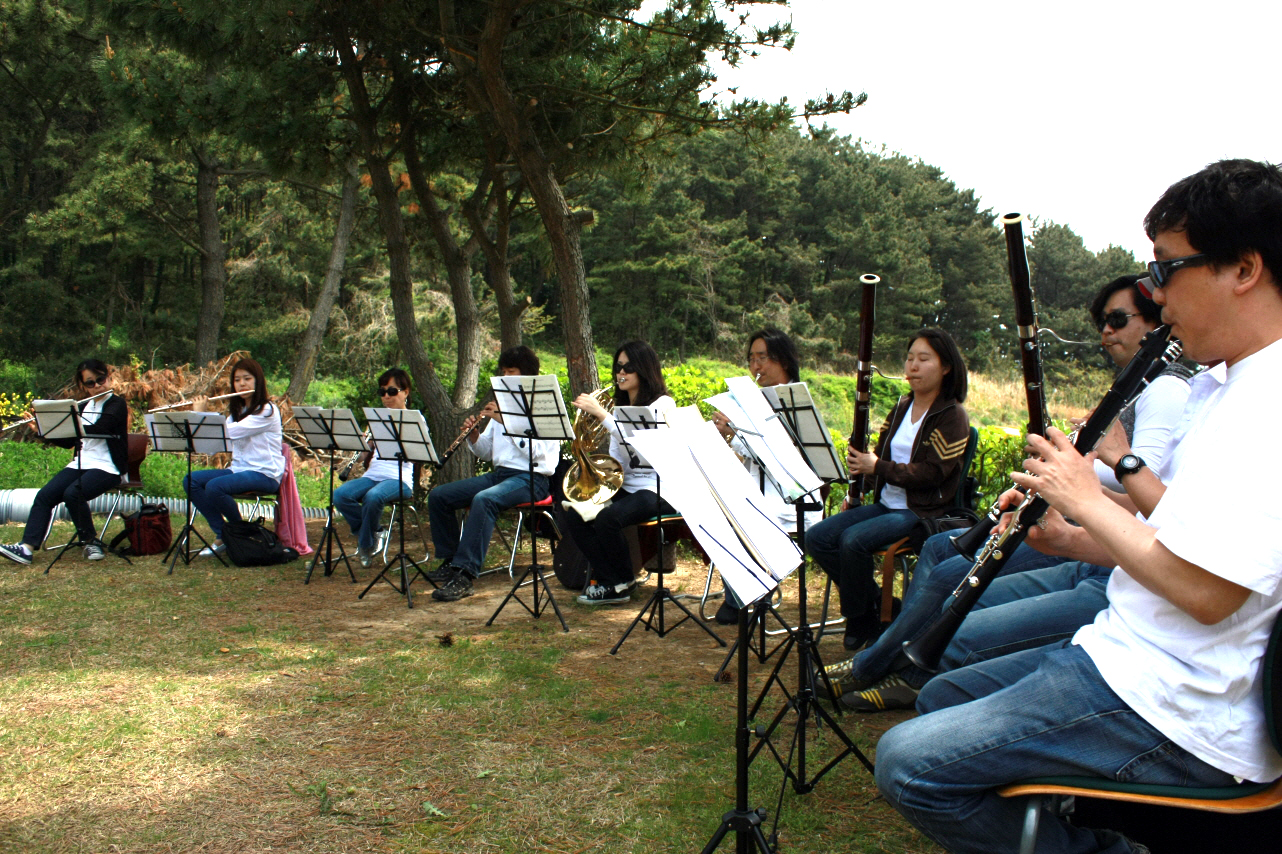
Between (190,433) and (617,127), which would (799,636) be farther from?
(617,127)

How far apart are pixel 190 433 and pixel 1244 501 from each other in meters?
6.73

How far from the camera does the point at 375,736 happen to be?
3.65m

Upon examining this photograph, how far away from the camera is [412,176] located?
8.66 meters

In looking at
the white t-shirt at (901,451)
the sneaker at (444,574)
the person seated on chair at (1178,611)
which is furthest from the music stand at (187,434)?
the person seated on chair at (1178,611)

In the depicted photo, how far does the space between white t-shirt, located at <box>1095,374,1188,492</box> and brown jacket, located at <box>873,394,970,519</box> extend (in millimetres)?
1071

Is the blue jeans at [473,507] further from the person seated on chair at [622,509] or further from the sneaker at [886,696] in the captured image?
the sneaker at [886,696]

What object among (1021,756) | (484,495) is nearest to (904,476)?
(1021,756)

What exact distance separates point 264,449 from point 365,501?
1031mm

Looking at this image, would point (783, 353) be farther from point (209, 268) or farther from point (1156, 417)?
point (209, 268)

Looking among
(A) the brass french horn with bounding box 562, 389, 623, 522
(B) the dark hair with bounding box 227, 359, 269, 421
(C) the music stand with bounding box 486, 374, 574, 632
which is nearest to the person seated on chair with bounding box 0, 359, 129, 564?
(B) the dark hair with bounding box 227, 359, 269, 421

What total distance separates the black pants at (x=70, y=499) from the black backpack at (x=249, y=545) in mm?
1183

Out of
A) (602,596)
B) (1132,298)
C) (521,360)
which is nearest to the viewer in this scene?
(1132,298)

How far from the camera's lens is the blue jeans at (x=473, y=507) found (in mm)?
6047

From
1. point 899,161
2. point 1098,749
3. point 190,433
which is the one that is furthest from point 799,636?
point 899,161
